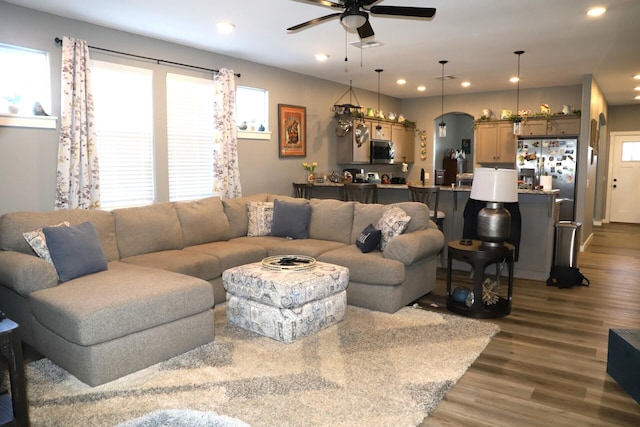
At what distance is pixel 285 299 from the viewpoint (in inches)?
133

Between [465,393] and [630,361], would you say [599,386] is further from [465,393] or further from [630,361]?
[465,393]

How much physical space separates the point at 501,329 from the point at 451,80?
207 inches

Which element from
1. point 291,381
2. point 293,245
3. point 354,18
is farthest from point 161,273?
point 354,18

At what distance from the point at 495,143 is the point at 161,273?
7206 mm

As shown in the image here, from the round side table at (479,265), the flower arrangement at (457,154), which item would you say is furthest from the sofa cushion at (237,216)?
the flower arrangement at (457,154)

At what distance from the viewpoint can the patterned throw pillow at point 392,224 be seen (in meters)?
4.34

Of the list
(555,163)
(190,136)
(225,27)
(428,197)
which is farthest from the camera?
(555,163)

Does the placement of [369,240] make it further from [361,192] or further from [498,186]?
[361,192]

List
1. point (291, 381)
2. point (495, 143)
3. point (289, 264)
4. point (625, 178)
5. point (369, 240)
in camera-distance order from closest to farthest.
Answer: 1. point (291, 381)
2. point (289, 264)
3. point (369, 240)
4. point (495, 143)
5. point (625, 178)

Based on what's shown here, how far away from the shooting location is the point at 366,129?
7.55m

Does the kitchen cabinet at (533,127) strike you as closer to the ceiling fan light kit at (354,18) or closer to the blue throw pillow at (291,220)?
the blue throw pillow at (291,220)

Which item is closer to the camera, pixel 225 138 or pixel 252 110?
pixel 225 138

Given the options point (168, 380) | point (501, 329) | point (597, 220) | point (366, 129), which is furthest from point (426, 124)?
point (168, 380)

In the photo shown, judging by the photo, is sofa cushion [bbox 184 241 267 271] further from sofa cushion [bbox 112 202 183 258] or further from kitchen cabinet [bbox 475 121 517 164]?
kitchen cabinet [bbox 475 121 517 164]
